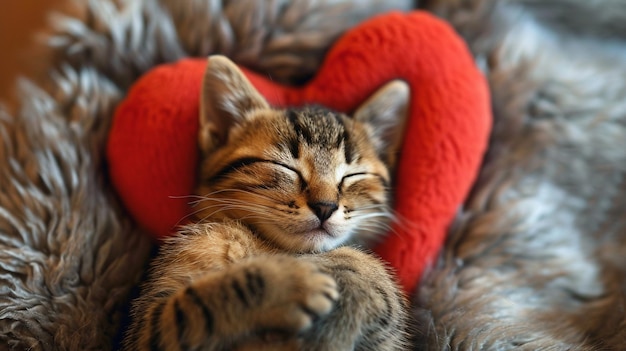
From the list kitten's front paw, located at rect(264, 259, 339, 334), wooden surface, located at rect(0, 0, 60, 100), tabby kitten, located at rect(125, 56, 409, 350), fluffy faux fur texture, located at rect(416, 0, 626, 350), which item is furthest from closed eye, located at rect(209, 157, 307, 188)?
wooden surface, located at rect(0, 0, 60, 100)

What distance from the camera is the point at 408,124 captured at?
3.42ft

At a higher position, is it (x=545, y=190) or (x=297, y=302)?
(x=297, y=302)

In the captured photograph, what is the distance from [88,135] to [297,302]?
1.90ft

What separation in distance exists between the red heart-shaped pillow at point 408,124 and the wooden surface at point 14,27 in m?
0.59

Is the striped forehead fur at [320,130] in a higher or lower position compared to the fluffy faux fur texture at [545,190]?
higher

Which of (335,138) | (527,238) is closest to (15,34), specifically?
(335,138)

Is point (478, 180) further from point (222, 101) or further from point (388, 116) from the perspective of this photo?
point (222, 101)

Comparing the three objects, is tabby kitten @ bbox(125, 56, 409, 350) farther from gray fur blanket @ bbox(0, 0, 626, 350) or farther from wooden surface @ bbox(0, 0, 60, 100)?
wooden surface @ bbox(0, 0, 60, 100)

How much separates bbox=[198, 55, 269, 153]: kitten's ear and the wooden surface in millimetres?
723

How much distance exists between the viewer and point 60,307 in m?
0.87

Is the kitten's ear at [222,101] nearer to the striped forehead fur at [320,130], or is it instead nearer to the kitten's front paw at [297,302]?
the striped forehead fur at [320,130]

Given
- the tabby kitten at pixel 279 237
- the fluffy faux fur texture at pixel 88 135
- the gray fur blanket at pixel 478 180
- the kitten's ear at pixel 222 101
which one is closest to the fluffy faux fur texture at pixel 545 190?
the gray fur blanket at pixel 478 180

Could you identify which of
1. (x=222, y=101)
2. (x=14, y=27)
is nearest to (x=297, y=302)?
(x=222, y=101)

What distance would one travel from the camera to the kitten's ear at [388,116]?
3.27ft
